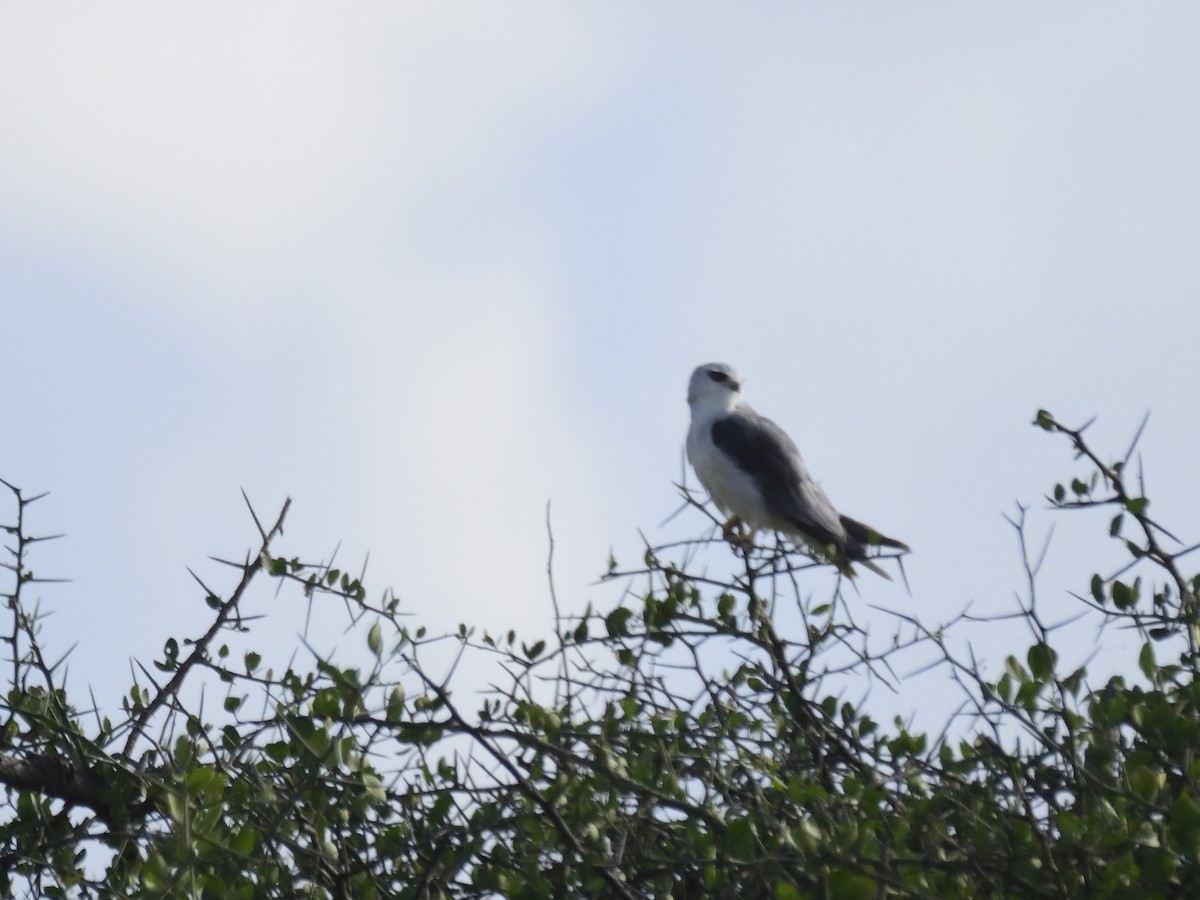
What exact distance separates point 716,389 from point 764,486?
1308 millimetres

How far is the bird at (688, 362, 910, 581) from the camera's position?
7.91 m

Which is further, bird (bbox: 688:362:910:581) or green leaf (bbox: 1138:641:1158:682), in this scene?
bird (bbox: 688:362:910:581)

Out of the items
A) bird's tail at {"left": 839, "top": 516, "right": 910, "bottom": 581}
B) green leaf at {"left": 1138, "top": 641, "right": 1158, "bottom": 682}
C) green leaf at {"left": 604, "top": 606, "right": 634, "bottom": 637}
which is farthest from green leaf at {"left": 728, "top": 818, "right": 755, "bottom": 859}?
bird's tail at {"left": 839, "top": 516, "right": 910, "bottom": 581}

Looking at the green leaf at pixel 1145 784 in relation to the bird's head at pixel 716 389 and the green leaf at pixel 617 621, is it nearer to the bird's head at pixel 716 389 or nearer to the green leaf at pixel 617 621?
the green leaf at pixel 617 621

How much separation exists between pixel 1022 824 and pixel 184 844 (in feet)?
4.46

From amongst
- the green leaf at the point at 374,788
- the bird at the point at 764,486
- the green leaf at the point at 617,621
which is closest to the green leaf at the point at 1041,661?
the green leaf at the point at 617,621

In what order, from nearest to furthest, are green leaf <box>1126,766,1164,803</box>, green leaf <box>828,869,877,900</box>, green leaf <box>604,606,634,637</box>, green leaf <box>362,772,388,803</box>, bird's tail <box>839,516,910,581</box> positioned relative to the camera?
green leaf <box>828,869,877,900</box>, green leaf <box>1126,766,1164,803</box>, green leaf <box>362,772,388,803</box>, green leaf <box>604,606,634,637</box>, bird's tail <box>839,516,910,581</box>

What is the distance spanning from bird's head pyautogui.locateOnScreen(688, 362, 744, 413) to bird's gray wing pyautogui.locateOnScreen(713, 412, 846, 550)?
20.5 inches

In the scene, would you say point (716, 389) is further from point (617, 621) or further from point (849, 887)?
point (849, 887)

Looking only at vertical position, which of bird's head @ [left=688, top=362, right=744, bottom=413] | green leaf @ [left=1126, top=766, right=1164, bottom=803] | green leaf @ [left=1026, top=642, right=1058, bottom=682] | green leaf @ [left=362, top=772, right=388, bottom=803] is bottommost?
green leaf @ [left=1126, top=766, right=1164, bottom=803]

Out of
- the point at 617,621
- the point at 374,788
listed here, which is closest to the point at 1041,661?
the point at 617,621

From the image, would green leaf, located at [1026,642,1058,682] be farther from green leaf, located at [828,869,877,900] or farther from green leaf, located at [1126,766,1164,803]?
green leaf, located at [828,869,877,900]

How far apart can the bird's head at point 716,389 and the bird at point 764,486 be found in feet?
1.40

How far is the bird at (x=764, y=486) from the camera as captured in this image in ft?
26.0
